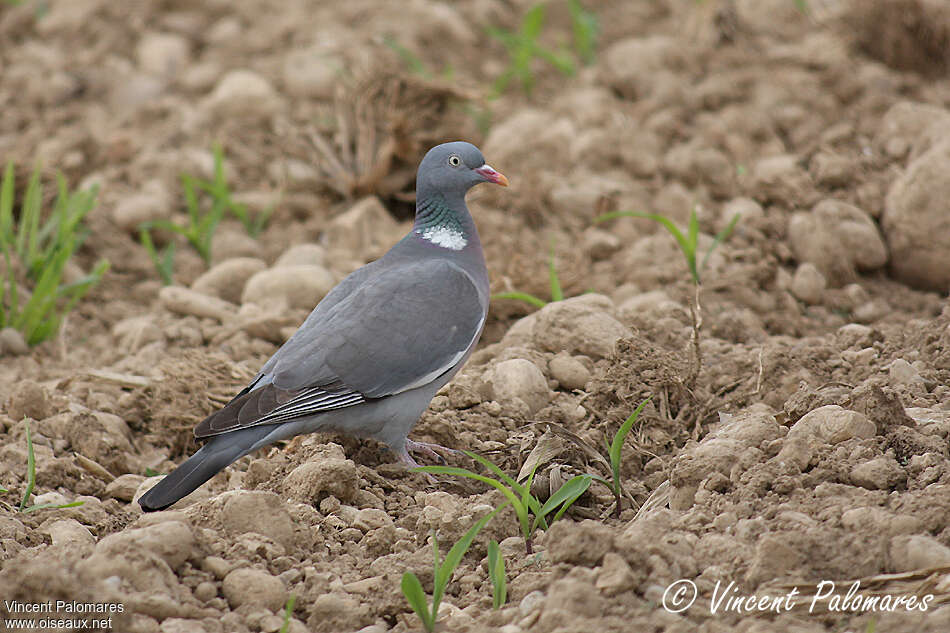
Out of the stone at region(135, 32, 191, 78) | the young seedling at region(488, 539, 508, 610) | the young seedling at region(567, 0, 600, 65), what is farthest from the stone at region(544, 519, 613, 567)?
the stone at region(135, 32, 191, 78)

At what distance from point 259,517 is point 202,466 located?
1.34 ft

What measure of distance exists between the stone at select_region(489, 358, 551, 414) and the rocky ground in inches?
0.4

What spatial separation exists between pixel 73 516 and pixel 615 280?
271 centimetres

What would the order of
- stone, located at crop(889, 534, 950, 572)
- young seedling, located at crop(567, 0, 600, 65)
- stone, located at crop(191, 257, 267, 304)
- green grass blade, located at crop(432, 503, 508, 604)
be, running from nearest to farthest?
stone, located at crop(889, 534, 950, 572) → green grass blade, located at crop(432, 503, 508, 604) → stone, located at crop(191, 257, 267, 304) → young seedling, located at crop(567, 0, 600, 65)

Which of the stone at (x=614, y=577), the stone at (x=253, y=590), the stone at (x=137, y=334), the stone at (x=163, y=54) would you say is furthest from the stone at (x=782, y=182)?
the stone at (x=163, y=54)

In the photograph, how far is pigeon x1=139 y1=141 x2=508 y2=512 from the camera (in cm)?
337

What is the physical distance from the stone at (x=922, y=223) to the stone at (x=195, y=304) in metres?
3.11

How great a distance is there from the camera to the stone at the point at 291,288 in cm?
479

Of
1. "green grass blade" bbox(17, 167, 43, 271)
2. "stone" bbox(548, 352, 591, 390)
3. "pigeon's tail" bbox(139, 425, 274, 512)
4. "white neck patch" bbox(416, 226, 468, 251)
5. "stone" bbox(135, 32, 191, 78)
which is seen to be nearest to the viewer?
"pigeon's tail" bbox(139, 425, 274, 512)

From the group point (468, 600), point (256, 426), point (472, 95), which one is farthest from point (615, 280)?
point (468, 600)

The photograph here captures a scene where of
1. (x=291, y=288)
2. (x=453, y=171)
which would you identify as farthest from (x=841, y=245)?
(x=291, y=288)

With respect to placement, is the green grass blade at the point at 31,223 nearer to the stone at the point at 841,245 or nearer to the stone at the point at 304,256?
the stone at the point at 304,256

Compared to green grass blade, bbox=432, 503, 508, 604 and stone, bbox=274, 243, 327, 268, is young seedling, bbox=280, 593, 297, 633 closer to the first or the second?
green grass blade, bbox=432, 503, 508, 604

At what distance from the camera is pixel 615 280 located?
5.00 m
